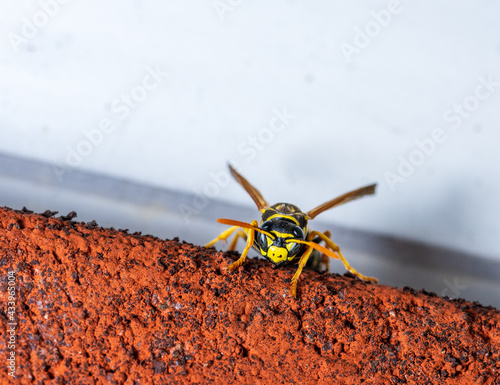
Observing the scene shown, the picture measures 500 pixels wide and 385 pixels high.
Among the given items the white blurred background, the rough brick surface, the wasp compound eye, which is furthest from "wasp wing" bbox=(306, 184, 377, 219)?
the white blurred background

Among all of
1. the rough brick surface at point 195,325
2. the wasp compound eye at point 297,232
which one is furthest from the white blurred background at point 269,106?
the rough brick surface at point 195,325

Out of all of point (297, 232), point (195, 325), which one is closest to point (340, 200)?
point (297, 232)

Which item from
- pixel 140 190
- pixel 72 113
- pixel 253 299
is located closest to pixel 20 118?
pixel 72 113

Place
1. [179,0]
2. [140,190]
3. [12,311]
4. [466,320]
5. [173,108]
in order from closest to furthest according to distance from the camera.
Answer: [12,311]
[466,320]
[179,0]
[173,108]
[140,190]

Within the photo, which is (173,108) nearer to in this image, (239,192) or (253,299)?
(239,192)

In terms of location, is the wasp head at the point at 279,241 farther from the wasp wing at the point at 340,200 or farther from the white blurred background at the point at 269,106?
the white blurred background at the point at 269,106

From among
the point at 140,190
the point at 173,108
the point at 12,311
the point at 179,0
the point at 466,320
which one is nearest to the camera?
the point at 12,311
